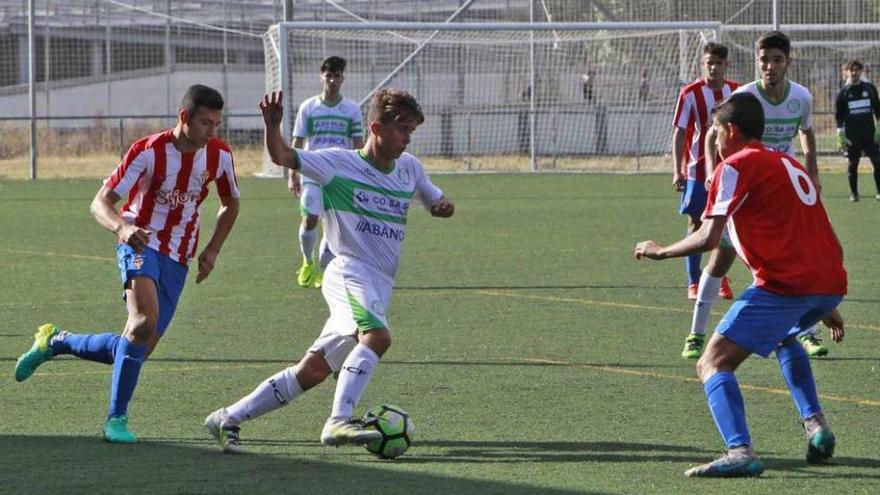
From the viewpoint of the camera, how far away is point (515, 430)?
756 centimetres

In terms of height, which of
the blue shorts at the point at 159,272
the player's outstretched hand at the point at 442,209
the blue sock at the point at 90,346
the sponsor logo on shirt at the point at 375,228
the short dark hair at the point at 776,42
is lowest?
the blue sock at the point at 90,346

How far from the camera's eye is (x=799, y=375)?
6926 mm

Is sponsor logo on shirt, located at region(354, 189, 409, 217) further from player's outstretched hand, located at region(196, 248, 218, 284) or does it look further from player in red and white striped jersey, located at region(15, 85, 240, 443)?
player's outstretched hand, located at region(196, 248, 218, 284)

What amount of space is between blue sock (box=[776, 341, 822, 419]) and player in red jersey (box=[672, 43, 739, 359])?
495 cm

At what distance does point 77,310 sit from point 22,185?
18106 millimetres

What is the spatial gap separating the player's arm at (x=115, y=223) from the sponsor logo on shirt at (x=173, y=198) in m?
0.18

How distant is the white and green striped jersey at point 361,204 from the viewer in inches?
284

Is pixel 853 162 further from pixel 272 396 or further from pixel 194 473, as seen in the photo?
pixel 194 473

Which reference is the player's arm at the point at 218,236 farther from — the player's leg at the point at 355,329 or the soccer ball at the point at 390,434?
the soccer ball at the point at 390,434

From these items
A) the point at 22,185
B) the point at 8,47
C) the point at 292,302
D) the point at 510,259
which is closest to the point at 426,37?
the point at 22,185

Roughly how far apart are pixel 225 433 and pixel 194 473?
1.62ft

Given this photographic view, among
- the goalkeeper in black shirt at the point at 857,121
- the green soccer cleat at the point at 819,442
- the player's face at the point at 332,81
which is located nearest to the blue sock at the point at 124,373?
the green soccer cleat at the point at 819,442

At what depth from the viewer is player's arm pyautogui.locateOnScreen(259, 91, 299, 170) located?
21.8 feet

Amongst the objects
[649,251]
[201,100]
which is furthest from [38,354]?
[649,251]
